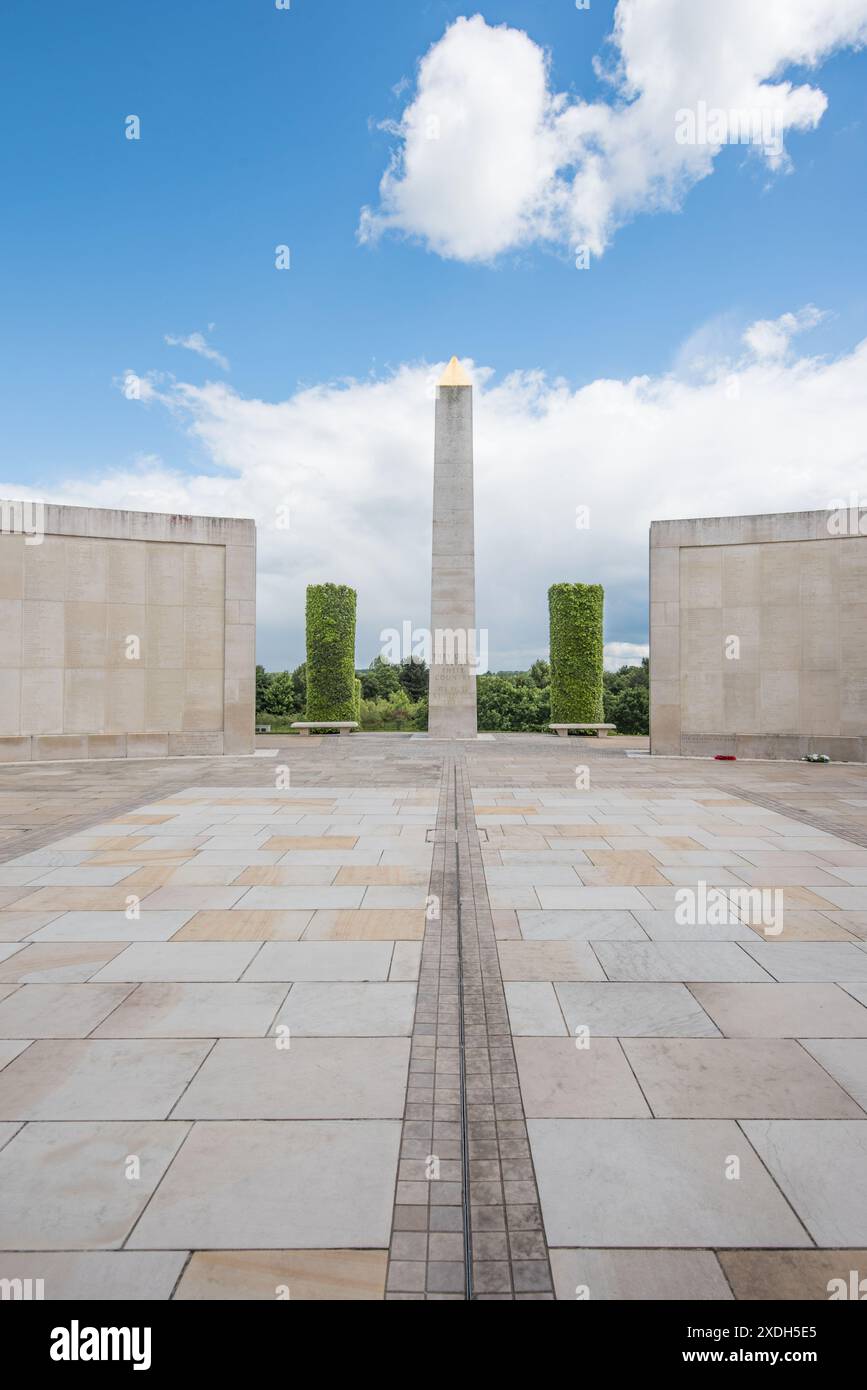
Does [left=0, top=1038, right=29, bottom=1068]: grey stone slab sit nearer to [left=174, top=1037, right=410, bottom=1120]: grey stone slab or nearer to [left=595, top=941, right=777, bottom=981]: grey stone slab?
[left=174, top=1037, right=410, bottom=1120]: grey stone slab

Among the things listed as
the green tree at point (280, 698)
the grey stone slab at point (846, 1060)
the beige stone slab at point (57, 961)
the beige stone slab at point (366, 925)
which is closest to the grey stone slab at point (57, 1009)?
the beige stone slab at point (57, 961)

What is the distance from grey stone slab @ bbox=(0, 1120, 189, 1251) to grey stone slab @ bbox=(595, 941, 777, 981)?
3.30 metres

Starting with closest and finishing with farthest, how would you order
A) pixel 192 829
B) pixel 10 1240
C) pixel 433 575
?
pixel 10 1240, pixel 192 829, pixel 433 575

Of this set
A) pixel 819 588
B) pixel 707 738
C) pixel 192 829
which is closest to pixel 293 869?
pixel 192 829

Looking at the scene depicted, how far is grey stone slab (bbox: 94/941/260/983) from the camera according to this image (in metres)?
5.32

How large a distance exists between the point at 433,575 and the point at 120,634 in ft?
35.5

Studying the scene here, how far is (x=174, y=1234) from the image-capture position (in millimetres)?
2857

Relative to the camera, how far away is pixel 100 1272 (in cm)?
270

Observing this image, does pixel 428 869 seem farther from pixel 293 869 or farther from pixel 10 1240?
pixel 10 1240

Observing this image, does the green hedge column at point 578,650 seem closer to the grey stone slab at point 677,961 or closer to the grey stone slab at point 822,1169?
the grey stone slab at point 677,961

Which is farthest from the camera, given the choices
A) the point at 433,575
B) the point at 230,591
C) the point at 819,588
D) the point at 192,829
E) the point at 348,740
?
the point at 348,740

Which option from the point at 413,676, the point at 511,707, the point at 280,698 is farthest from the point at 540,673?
the point at 280,698
